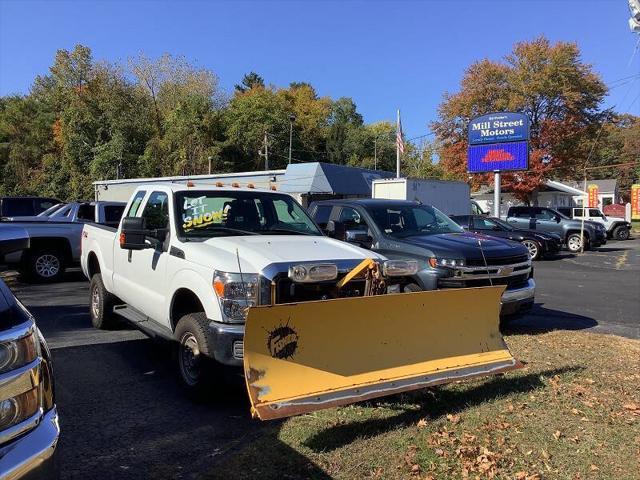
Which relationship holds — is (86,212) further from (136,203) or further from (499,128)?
(499,128)

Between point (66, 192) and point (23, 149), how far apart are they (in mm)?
11738

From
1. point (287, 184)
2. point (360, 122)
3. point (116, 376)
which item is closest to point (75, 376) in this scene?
point (116, 376)

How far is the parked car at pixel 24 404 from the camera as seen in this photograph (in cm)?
206

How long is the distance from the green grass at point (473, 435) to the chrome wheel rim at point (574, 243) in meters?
19.3

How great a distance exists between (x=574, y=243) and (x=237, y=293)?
22198mm

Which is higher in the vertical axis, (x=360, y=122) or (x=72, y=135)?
(x=360, y=122)

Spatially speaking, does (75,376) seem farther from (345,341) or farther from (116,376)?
(345,341)

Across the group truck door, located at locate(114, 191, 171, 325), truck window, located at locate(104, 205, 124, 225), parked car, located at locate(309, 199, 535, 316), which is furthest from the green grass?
truck window, located at locate(104, 205, 124, 225)

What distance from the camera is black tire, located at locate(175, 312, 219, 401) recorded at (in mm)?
4574

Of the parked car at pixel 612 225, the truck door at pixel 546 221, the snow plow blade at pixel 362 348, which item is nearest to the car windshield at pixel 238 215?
the snow plow blade at pixel 362 348

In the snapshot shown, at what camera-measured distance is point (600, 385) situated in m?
5.32

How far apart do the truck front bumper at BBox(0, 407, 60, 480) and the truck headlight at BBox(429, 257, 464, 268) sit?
18.4ft

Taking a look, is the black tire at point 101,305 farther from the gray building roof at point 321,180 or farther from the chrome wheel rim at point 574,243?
the gray building roof at point 321,180

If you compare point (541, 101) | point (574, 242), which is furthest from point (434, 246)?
point (541, 101)
